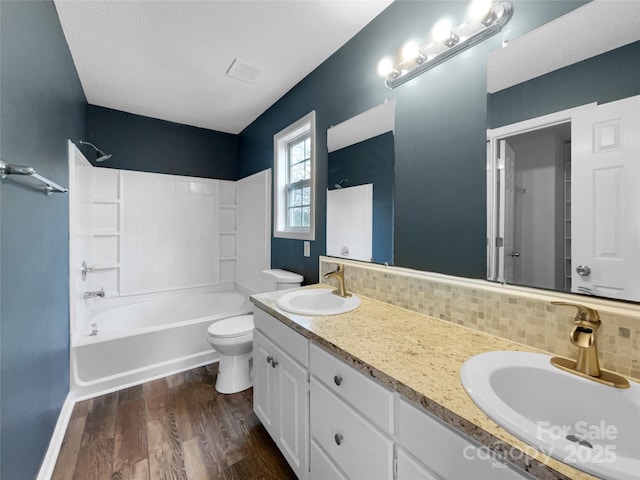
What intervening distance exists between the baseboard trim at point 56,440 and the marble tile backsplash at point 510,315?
187 centimetres

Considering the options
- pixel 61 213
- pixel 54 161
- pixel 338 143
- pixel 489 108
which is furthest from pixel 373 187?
pixel 61 213

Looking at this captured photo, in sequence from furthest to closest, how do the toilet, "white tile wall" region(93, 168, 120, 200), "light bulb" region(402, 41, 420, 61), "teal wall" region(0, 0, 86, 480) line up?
"white tile wall" region(93, 168, 120, 200) < the toilet < "light bulb" region(402, 41, 420, 61) < "teal wall" region(0, 0, 86, 480)

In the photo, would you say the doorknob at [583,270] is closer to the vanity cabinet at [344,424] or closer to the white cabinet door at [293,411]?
the vanity cabinet at [344,424]

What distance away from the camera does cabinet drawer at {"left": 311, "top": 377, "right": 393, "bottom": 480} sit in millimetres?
802

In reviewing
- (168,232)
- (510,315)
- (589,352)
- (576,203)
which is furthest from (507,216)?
(168,232)

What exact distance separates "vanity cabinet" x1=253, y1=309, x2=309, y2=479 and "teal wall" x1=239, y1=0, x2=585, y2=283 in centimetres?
72

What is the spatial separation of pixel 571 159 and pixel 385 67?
1.00 metres

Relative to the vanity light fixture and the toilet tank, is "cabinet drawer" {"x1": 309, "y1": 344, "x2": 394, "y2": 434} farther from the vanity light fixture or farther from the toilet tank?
the vanity light fixture

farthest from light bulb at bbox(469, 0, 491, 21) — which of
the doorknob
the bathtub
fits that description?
the bathtub

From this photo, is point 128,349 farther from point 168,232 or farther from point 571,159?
point 571,159

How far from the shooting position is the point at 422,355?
87cm

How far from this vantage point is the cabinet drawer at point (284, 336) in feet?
3.77

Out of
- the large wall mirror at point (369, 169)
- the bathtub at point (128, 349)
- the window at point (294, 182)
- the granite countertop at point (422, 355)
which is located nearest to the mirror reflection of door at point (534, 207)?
the granite countertop at point (422, 355)

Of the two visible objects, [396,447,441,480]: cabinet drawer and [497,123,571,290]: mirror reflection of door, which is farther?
[497,123,571,290]: mirror reflection of door
